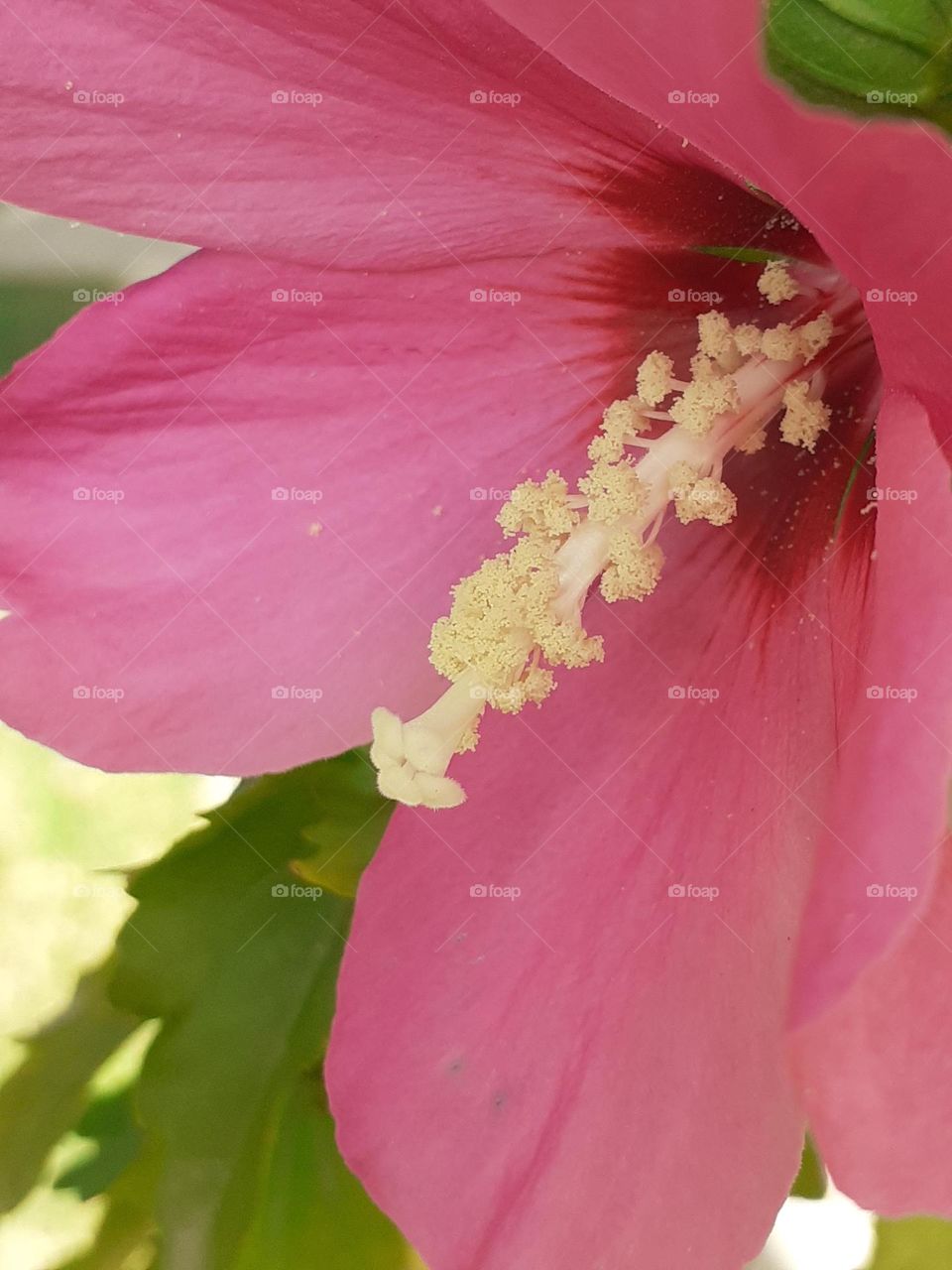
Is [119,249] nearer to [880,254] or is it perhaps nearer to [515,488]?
[515,488]

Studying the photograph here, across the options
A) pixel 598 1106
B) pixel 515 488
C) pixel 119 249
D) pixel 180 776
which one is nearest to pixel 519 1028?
pixel 598 1106

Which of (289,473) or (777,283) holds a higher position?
(777,283)

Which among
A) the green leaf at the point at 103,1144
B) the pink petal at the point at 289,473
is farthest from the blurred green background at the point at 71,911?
the pink petal at the point at 289,473

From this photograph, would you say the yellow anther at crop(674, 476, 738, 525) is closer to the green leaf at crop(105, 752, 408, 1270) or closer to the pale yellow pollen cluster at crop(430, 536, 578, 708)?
the pale yellow pollen cluster at crop(430, 536, 578, 708)

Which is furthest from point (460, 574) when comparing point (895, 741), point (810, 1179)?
point (810, 1179)

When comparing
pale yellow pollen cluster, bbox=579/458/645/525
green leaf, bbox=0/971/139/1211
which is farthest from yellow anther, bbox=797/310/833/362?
green leaf, bbox=0/971/139/1211

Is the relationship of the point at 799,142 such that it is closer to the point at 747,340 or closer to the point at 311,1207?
the point at 747,340

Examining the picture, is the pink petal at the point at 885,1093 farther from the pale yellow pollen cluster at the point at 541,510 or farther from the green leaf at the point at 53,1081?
the green leaf at the point at 53,1081
